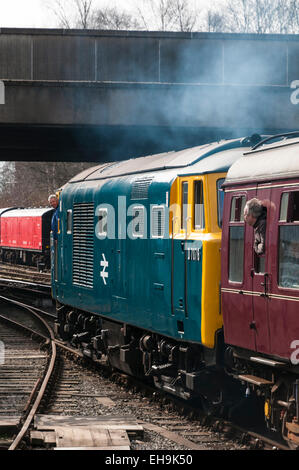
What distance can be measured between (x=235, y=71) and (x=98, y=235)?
364 inches

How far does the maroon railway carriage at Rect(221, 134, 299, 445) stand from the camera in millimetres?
7883

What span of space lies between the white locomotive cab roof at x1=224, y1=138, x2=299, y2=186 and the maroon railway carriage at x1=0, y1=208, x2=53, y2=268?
3123 centimetres

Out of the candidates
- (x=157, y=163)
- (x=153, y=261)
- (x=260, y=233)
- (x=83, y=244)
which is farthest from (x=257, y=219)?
(x=83, y=244)

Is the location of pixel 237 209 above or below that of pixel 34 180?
below

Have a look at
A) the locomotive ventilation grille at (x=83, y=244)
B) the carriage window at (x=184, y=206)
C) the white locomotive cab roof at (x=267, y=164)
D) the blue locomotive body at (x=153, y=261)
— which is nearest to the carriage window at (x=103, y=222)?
the blue locomotive body at (x=153, y=261)

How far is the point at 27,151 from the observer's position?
96.8ft

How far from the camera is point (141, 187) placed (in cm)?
1143

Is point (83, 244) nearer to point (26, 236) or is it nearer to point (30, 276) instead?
point (30, 276)

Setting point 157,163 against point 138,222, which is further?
point 138,222


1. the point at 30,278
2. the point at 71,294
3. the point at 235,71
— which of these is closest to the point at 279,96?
the point at 235,71

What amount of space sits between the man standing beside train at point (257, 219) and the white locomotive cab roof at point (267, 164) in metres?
0.27

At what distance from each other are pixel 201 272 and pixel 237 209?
0.95 metres

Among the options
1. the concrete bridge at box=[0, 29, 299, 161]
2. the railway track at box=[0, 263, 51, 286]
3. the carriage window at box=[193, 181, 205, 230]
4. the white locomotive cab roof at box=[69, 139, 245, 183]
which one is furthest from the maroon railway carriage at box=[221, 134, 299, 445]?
the railway track at box=[0, 263, 51, 286]

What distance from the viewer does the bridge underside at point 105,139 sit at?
2206 cm
